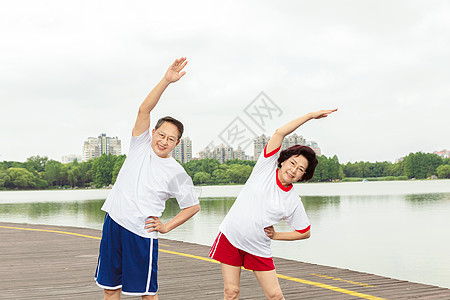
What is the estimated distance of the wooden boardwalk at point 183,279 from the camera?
5418 millimetres

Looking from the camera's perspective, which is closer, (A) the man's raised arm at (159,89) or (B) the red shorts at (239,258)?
→ (A) the man's raised arm at (159,89)

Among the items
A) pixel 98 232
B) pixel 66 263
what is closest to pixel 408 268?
pixel 98 232

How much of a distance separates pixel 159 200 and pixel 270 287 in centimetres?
94

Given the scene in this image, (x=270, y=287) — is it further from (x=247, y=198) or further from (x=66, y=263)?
(x=66, y=263)

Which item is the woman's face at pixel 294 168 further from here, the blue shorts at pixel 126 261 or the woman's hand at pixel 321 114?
the blue shorts at pixel 126 261

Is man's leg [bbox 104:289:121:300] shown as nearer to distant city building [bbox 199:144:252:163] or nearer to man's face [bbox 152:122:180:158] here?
man's face [bbox 152:122:180:158]

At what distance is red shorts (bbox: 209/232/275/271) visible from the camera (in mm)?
3496

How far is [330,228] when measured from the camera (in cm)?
2316

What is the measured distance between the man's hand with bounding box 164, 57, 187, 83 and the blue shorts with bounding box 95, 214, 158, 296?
98 centimetres

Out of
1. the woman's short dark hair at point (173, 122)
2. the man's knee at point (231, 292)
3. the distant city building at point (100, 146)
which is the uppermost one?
the distant city building at point (100, 146)

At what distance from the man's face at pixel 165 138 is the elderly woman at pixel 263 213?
60 centimetres

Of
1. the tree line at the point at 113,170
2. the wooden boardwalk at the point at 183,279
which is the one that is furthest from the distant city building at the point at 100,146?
the wooden boardwalk at the point at 183,279

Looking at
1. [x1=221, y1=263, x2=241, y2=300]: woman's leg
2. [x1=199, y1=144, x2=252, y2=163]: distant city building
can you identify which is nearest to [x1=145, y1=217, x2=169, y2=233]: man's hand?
[x1=221, y1=263, x2=241, y2=300]: woman's leg

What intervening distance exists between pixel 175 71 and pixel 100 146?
487ft
